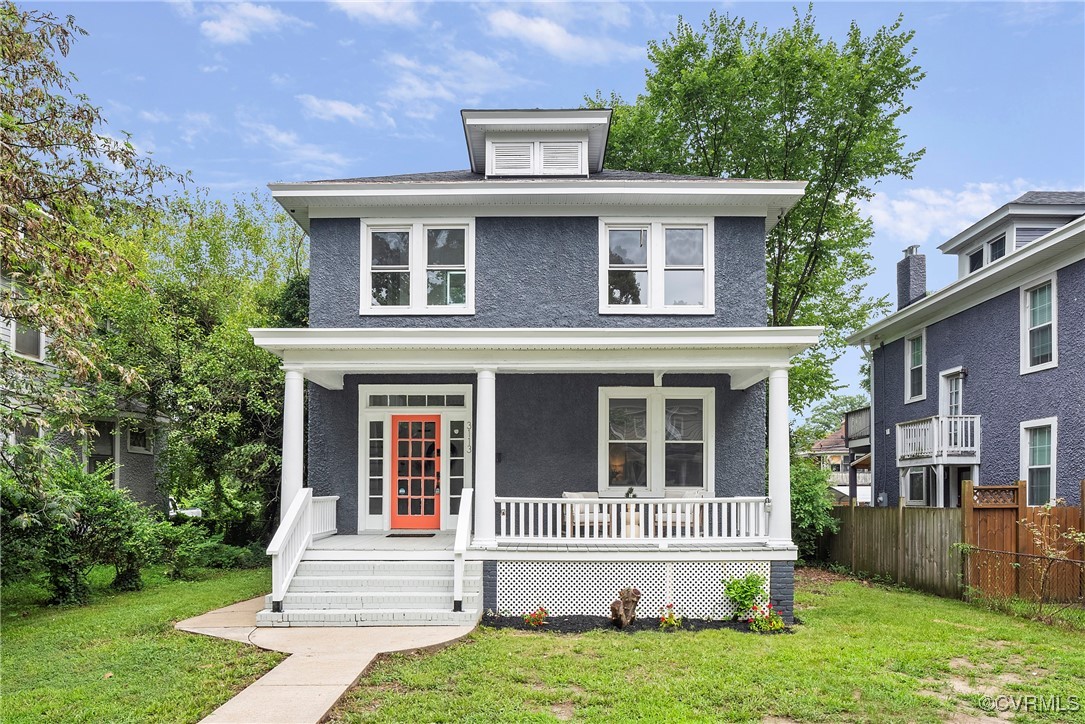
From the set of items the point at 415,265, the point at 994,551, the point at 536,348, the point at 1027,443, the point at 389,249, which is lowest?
the point at 994,551

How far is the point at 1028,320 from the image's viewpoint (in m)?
13.8

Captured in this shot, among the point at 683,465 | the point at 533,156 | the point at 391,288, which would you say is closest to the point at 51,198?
the point at 391,288

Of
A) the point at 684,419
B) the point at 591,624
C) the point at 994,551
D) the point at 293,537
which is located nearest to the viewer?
the point at 591,624

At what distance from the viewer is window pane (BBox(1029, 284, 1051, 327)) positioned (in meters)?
13.3

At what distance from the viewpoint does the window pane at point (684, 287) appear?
1196 centimetres

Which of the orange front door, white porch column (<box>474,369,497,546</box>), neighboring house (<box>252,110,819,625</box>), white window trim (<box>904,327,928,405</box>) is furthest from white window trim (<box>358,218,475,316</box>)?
white window trim (<box>904,327,928,405</box>)

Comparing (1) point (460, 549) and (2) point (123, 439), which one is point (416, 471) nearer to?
(1) point (460, 549)

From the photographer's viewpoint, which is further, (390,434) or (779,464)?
(390,434)

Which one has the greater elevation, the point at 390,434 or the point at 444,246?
the point at 444,246

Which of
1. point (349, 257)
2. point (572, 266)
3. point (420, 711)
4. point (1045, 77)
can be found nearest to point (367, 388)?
point (349, 257)

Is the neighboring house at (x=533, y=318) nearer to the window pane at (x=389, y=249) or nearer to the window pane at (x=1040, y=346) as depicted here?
the window pane at (x=389, y=249)

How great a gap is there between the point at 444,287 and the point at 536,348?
2.51 meters

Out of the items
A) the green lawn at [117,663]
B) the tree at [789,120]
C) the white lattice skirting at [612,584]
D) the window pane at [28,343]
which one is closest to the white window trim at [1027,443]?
the white lattice skirting at [612,584]

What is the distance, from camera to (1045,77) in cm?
1788
